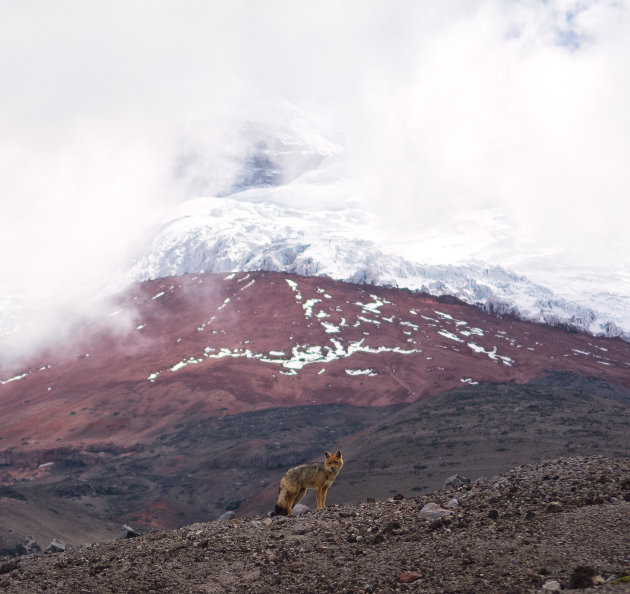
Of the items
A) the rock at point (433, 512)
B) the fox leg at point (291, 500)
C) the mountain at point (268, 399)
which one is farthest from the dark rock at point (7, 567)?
the mountain at point (268, 399)

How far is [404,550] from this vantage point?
347 inches

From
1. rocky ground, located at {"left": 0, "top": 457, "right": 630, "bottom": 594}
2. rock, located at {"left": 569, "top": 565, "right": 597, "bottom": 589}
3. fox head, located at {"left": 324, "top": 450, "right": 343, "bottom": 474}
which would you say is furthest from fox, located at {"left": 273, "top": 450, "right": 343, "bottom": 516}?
rock, located at {"left": 569, "top": 565, "right": 597, "bottom": 589}

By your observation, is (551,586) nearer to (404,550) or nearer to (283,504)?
(404,550)

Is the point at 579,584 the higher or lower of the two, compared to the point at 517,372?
higher

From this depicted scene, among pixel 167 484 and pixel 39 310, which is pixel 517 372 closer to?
pixel 167 484

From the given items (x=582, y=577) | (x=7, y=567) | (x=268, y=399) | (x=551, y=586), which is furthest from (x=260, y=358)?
(x=582, y=577)

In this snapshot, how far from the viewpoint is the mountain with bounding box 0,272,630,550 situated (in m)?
44.4

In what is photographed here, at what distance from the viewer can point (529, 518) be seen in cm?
920

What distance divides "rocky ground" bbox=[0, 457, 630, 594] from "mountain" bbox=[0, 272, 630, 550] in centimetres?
2559

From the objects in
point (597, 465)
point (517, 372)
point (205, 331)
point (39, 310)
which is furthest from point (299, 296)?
point (597, 465)

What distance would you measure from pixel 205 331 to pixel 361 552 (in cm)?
8010

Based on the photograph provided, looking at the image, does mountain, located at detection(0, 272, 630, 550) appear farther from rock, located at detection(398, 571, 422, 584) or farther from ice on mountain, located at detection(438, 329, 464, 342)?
rock, located at detection(398, 571, 422, 584)

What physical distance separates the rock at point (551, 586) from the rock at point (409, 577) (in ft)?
5.45

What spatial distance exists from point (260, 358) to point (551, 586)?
246 feet
